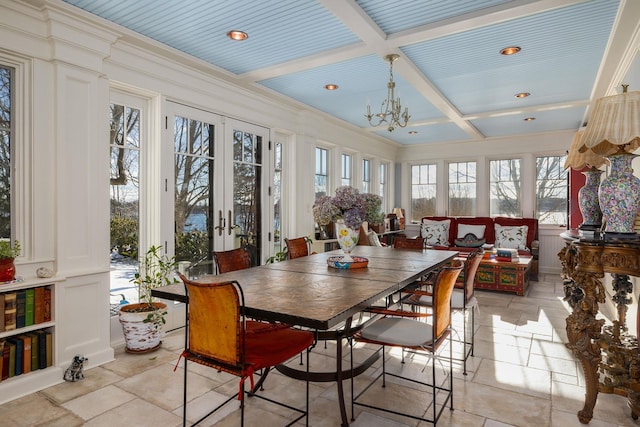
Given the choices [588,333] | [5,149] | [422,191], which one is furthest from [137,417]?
[422,191]

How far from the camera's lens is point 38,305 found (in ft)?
8.65

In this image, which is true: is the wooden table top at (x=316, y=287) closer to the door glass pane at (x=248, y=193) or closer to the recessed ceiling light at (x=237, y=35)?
the door glass pane at (x=248, y=193)

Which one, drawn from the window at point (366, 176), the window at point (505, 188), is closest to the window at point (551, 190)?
the window at point (505, 188)

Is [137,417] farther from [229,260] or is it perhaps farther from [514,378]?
[514,378]

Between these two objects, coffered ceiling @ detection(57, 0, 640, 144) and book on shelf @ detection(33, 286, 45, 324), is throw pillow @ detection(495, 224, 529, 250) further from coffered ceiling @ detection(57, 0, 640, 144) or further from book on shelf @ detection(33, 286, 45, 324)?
book on shelf @ detection(33, 286, 45, 324)

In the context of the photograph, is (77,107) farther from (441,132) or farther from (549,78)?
(441,132)

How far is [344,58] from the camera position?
3.43m

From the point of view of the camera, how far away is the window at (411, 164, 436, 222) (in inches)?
325

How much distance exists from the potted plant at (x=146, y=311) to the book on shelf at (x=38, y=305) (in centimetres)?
62

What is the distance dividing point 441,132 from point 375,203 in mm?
4665

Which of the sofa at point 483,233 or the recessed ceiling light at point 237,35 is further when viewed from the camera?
the sofa at point 483,233

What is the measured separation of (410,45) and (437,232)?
4.79 m

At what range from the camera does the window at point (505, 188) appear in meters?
7.39

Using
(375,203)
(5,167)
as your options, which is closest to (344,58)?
(375,203)
